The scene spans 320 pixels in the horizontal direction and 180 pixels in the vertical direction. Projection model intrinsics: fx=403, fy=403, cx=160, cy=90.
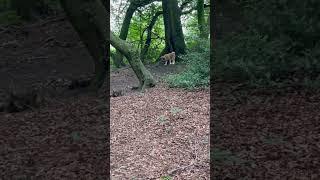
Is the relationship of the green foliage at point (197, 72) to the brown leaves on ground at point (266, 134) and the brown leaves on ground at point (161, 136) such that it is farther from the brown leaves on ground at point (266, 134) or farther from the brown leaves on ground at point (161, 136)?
the brown leaves on ground at point (266, 134)

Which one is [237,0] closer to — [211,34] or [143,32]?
[211,34]

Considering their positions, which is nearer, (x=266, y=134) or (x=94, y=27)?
(x=266, y=134)

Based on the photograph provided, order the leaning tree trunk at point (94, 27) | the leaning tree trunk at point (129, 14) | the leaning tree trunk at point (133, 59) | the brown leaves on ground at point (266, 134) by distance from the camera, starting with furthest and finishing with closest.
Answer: the leaning tree trunk at point (129, 14) → the leaning tree trunk at point (133, 59) → the leaning tree trunk at point (94, 27) → the brown leaves on ground at point (266, 134)

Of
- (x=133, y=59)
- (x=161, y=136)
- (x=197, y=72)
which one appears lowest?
(x=161, y=136)

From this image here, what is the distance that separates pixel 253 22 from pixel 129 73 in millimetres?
7902

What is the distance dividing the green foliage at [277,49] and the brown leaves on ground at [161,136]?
957mm

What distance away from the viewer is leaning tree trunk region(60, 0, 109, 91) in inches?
404

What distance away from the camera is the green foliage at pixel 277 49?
7383 millimetres

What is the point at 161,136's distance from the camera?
6.09 metres

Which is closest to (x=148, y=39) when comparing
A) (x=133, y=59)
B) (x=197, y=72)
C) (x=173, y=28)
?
(x=173, y=28)

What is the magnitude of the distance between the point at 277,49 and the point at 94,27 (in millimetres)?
4807

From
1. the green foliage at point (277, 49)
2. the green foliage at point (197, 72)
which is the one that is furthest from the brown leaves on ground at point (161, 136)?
the green foliage at point (277, 49)

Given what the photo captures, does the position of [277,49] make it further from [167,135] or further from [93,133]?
[93,133]

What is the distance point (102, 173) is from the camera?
484 centimetres
